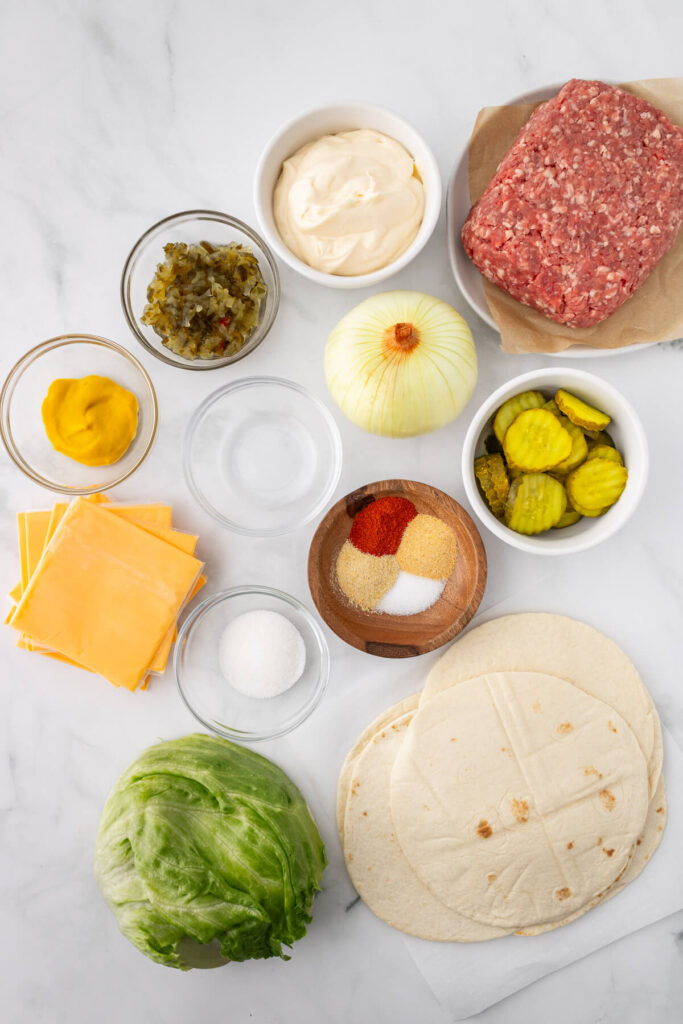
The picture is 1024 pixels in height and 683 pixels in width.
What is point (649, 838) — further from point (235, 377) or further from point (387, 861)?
point (235, 377)

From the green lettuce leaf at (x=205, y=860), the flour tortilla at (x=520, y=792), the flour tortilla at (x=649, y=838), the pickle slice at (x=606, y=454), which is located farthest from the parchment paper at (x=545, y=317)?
the green lettuce leaf at (x=205, y=860)

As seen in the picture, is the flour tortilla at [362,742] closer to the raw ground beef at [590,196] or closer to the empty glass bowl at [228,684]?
the empty glass bowl at [228,684]

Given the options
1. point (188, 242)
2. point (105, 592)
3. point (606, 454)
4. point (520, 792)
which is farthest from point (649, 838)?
point (188, 242)

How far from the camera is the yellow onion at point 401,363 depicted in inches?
59.4

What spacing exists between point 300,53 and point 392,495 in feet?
3.51

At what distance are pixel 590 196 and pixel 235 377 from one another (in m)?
0.86

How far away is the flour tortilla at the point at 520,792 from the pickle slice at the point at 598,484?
0.41m

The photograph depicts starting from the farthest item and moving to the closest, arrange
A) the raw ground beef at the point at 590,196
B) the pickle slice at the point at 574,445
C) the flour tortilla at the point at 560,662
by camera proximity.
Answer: the flour tortilla at the point at 560,662
the pickle slice at the point at 574,445
the raw ground beef at the point at 590,196

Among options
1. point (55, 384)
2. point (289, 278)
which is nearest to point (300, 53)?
point (289, 278)

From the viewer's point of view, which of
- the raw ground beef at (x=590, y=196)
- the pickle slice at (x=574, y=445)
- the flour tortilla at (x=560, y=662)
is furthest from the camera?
the flour tortilla at (x=560, y=662)

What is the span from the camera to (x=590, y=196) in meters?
1.47

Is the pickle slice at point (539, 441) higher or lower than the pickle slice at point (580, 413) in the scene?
lower

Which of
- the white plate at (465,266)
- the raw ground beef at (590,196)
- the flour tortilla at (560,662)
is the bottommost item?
the flour tortilla at (560,662)

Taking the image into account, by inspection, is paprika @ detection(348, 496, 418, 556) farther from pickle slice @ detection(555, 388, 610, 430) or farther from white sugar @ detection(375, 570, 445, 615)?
pickle slice @ detection(555, 388, 610, 430)
